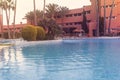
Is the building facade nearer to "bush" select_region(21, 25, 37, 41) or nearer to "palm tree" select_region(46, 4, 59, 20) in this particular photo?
"palm tree" select_region(46, 4, 59, 20)

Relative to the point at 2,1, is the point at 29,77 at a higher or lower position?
lower

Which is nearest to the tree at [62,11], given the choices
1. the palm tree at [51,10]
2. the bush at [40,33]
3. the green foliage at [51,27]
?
the palm tree at [51,10]

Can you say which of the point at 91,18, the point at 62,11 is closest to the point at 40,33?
the point at 91,18

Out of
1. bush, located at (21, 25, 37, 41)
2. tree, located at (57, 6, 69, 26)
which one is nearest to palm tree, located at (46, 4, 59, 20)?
tree, located at (57, 6, 69, 26)

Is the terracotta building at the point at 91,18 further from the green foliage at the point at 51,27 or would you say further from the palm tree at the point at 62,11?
the green foliage at the point at 51,27

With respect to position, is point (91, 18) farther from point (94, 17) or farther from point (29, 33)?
point (29, 33)

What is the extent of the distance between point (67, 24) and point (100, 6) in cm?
1044

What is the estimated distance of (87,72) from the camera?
359 inches

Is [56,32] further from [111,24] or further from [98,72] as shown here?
[98,72]

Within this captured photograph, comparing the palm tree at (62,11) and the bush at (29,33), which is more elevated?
the palm tree at (62,11)

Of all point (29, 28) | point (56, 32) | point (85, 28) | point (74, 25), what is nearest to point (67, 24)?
point (74, 25)

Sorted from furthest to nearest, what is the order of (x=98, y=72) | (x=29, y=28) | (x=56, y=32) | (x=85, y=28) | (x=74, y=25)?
(x=74, y=25) < (x=85, y=28) < (x=56, y=32) < (x=29, y=28) < (x=98, y=72)

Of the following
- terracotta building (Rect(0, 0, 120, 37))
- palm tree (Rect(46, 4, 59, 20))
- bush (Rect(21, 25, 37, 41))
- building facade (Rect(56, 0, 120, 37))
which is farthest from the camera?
palm tree (Rect(46, 4, 59, 20))

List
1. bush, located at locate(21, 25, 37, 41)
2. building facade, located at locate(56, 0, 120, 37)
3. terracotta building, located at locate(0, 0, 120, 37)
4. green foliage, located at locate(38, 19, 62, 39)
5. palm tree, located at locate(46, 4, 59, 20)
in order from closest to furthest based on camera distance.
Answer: bush, located at locate(21, 25, 37, 41) → green foliage, located at locate(38, 19, 62, 39) → building facade, located at locate(56, 0, 120, 37) → terracotta building, located at locate(0, 0, 120, 37) → palm tree, located at locate(46, 4, 59, 20)
